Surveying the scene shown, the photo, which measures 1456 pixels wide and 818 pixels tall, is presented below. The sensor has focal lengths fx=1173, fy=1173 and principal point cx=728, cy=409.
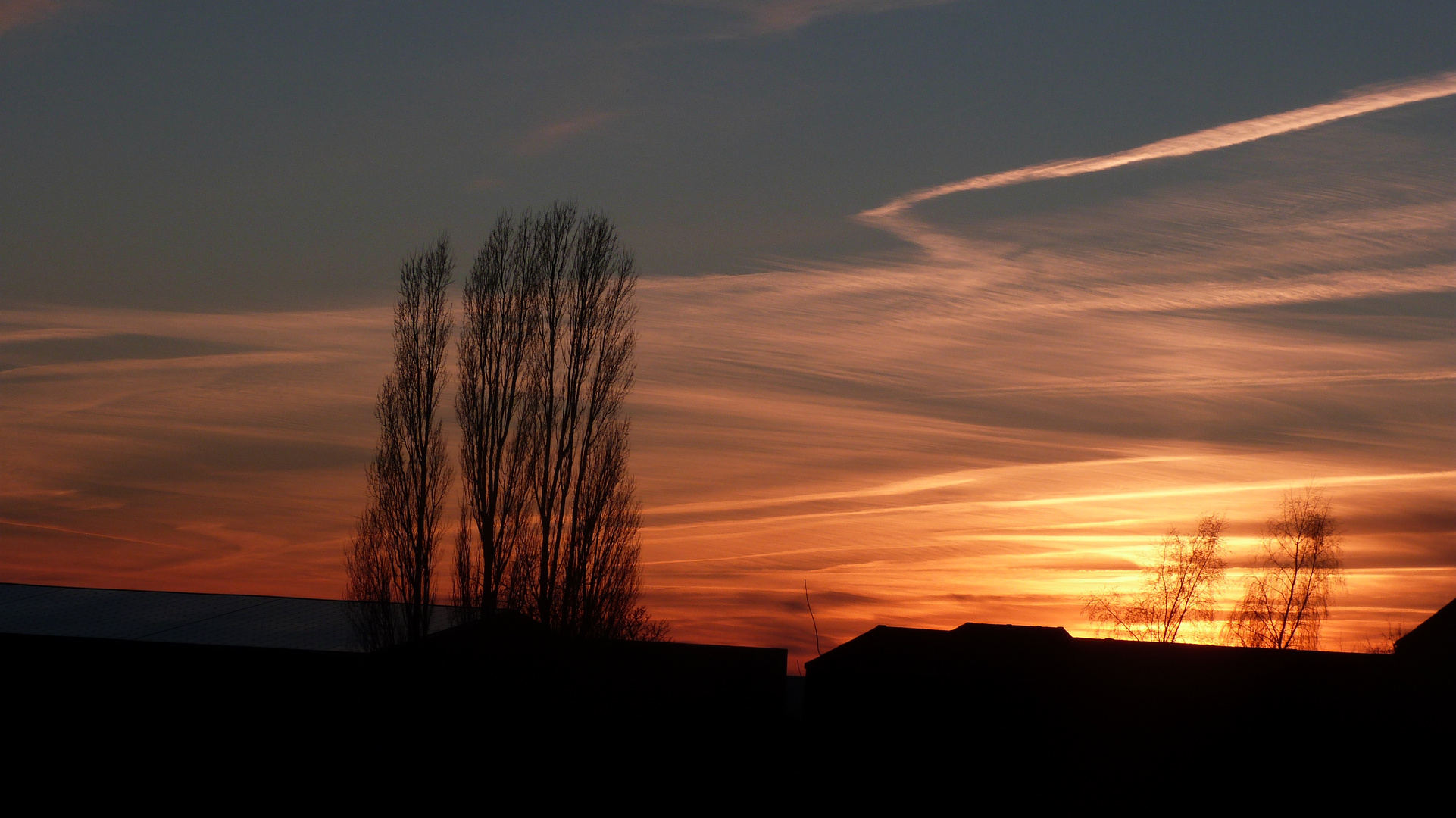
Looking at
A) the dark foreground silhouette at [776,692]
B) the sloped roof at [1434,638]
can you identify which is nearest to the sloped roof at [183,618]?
the dark foreground silhouette at [776,692]

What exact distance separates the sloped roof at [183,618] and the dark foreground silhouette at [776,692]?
132 inches

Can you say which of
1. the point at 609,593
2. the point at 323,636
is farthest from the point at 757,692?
the point at 323,636

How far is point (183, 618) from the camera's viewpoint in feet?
132

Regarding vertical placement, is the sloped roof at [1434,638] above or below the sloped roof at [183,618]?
below

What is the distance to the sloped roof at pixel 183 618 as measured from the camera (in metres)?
38.0

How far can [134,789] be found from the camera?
2945 centimetres

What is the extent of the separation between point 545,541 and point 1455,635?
2514cm

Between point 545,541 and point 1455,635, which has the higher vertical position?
point 545,541

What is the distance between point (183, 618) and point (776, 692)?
2084 cm

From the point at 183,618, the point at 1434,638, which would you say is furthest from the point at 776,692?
the point at 183,618

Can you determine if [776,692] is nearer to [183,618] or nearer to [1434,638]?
[1434,638]

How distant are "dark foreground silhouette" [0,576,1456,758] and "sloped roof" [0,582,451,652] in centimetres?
336

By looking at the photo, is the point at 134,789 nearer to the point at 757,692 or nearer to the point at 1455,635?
the point at 757,692

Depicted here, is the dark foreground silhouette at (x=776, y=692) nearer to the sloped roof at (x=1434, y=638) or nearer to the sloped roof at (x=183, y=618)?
the sloped roof at (x=1434, y=638)
